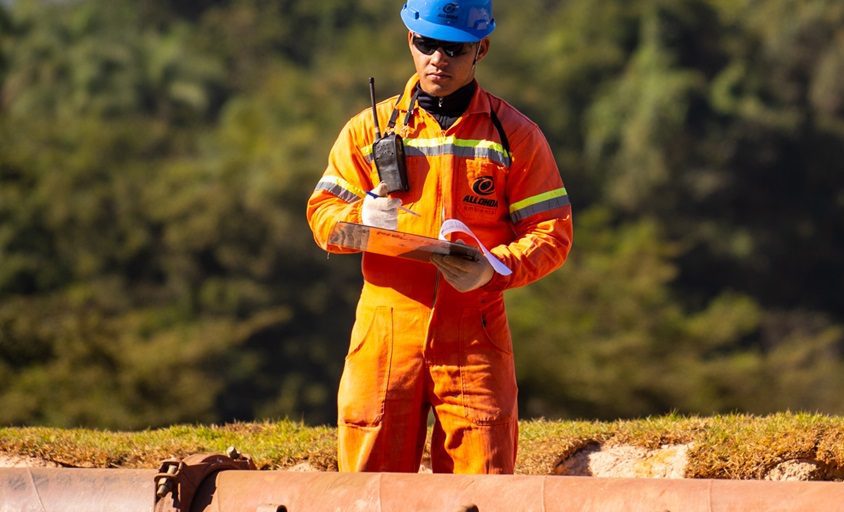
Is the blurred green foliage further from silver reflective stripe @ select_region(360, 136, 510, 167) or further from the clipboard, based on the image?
the clipboard

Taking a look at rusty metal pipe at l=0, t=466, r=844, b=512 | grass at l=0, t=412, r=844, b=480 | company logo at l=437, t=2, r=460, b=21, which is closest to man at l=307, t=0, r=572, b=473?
company logo at l=437, t=2, r=460, b=21

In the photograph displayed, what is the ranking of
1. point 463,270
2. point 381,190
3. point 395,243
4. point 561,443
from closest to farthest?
point 395,243, point 463,270, point 381,190, point 561,443

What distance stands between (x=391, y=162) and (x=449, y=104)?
0.38 meters

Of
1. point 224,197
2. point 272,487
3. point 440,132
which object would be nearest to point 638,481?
point 272,487

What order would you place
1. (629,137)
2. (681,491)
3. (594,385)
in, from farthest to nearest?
(629,137) → (594,385) → (681,491)

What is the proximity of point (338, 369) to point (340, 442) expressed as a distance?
132 ft

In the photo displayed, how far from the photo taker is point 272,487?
20.7 feet

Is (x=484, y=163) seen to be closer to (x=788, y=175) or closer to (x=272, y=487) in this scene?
(x=272, y=487)

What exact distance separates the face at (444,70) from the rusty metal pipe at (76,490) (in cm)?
187

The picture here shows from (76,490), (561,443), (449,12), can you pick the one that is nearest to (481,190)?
(449,12)

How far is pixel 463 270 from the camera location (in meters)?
6.78

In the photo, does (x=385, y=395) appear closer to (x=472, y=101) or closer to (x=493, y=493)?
(x=493, y=493)

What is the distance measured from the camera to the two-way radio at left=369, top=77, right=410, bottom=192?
23.0 feet

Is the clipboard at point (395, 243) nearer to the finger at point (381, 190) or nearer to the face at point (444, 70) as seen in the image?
the finger at point (381, 190)
